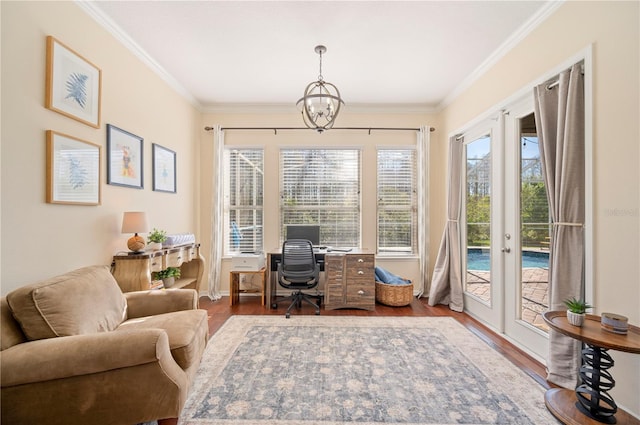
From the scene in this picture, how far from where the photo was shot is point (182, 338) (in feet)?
5.49

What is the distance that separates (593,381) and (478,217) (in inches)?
76.3

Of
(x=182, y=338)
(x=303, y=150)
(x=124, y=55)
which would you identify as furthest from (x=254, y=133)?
(x=182, y=338)

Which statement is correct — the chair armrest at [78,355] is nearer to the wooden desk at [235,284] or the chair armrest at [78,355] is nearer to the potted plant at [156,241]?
the potted plant at [156,241]

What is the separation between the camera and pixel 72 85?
2.03m

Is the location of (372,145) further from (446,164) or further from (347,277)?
(347,277)

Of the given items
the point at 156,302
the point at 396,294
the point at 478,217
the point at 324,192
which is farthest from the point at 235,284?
the point at 478,217

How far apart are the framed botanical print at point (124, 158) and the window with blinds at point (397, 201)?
10.5 ft

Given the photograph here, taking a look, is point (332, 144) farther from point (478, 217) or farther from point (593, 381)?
point (593, 381)

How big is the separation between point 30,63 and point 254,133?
264cm

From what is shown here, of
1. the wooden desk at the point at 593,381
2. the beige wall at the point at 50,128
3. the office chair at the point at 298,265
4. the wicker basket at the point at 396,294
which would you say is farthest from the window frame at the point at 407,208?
the beige wall at the point at 50,128

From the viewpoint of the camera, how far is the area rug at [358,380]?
1664 millimetres

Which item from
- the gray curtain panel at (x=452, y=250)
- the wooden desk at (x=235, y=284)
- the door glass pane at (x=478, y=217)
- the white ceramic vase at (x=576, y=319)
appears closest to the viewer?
the white ceramic vase at (x=576, y=319)

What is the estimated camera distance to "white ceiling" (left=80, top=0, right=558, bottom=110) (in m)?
2.19

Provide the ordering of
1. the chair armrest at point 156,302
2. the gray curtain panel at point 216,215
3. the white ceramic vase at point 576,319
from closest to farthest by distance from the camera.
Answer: the white ceramic vase at point 576,319
the chair armrest at point 156,302
the gray curtain panel at point 216,215
